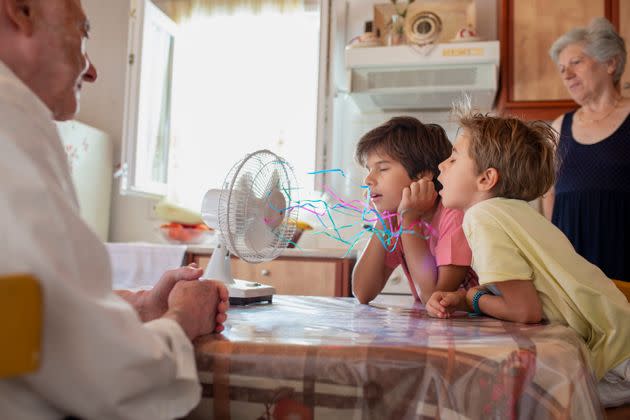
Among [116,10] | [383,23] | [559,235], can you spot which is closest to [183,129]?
[116,10]

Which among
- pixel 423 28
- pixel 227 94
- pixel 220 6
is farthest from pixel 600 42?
pixel 220 6

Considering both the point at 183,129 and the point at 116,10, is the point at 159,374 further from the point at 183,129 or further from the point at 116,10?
the point at 116,10

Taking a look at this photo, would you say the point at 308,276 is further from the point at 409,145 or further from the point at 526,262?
the point at 526,262

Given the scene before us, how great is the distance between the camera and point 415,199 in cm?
153

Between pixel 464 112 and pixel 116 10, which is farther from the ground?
pixel 116 10

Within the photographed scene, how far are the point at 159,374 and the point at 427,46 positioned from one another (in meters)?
2.95

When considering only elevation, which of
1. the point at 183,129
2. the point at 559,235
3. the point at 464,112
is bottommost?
the point at 559,235

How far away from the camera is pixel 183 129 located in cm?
397

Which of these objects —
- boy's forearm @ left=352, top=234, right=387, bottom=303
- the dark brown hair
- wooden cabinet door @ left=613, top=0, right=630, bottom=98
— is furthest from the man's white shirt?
wooden cabinet door @ left=613, top=0, right=630, bottom=98

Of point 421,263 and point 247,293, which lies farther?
point 421,263

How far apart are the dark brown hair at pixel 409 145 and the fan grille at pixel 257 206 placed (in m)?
0.42

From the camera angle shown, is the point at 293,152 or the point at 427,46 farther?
the point at 293,152

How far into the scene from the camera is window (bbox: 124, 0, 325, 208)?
3.82 meters

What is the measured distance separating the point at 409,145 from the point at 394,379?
1.16 m
